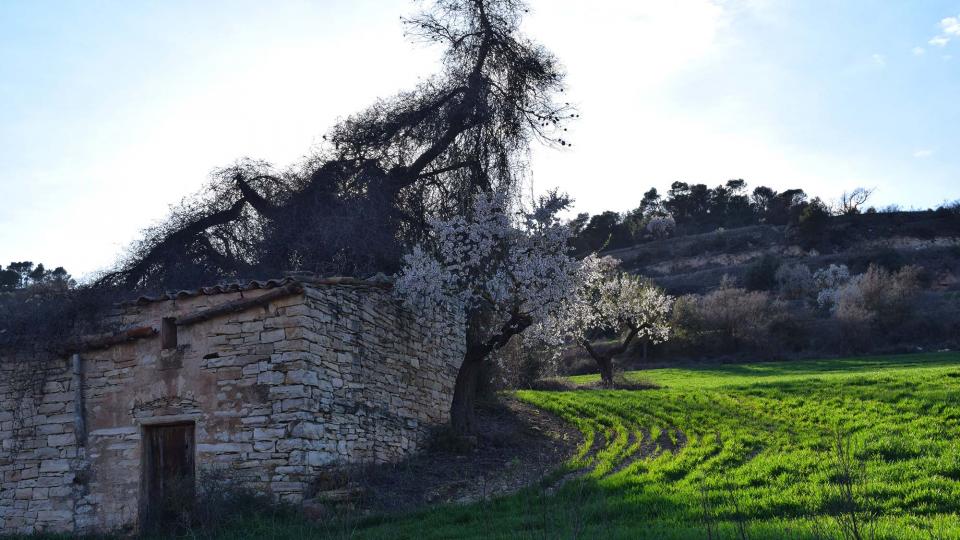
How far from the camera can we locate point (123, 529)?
1298 centimetres

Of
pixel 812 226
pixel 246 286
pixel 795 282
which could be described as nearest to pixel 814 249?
pixel 812 226

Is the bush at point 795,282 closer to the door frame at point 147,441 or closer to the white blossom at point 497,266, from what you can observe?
the white blossom at point 497,266

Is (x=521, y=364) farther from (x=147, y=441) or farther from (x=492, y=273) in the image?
(x=147, y=441)

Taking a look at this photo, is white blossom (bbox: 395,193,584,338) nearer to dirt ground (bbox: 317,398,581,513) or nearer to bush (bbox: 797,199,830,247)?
dirt ground (bbox: 317,398,581,513)

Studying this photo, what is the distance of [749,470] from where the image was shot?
479 inches

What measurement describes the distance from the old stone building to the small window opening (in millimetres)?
22

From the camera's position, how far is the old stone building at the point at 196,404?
12664mm

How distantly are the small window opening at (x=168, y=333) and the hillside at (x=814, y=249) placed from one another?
47.3 meters

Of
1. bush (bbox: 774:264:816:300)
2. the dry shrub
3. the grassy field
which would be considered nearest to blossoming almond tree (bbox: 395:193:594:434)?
the grassy field

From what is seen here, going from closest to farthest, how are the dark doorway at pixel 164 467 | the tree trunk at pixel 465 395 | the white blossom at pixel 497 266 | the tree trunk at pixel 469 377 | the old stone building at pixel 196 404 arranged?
1. the dark doorway at pixel 164 467
2. the old stone building at pixel 196 404
3. the white blossom at pixel 497 266
4. the tree trunk at pixel 469 377
5. the tree trunk at pixel 465 395

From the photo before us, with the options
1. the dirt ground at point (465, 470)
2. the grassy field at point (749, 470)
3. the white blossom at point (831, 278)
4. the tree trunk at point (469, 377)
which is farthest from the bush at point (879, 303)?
the tree trunk at point (469, 377)

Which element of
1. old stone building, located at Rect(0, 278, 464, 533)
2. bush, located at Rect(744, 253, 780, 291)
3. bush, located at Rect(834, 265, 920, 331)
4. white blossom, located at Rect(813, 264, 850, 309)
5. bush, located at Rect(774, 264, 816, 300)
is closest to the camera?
old stone building, located at Rect(0, 278, 464, 533)

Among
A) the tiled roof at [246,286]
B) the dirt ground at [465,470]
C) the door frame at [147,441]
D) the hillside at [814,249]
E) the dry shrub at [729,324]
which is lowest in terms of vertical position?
the dirt ground at [465,470]

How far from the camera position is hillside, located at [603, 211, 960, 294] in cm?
5799
